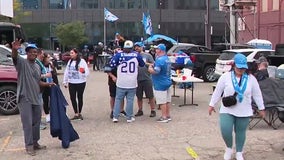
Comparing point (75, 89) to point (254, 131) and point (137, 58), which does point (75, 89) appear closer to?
point (137, 58)

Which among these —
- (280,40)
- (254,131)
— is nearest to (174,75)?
(254,131)

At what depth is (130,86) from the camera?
34.9ft

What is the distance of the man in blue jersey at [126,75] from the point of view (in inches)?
417

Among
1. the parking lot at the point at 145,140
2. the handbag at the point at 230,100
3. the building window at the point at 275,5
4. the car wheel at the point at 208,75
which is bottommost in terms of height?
the parking lot at the point at 145,140

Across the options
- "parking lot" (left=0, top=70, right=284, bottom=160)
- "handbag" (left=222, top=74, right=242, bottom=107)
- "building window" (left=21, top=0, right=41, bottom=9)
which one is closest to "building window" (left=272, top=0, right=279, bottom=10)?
"parking lot" (left=0, top=70, right=284, bottom=160)

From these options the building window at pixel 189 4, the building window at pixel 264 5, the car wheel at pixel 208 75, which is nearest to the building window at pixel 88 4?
the building window at pixel 189 4

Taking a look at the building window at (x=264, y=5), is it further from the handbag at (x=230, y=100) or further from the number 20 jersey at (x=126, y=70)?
the handbag at (x=230, y=100)

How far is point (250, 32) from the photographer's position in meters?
32.7

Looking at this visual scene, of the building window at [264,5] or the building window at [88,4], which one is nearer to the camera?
the building window at [264,5]

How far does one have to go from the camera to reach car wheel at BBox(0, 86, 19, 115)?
39.3 feet

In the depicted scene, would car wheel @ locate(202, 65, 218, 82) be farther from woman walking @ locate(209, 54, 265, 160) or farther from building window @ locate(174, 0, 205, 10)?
building window @ locate(174, 0, 205, 10)

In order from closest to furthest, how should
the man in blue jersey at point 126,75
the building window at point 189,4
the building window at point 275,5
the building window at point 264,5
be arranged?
the man in blue jersey at point 126,75, the building window at point 275,5, the building window at point 264,5, the building window at point 189,4

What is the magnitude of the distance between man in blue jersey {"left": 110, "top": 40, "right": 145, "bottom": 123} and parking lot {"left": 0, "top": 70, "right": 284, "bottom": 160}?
399mm

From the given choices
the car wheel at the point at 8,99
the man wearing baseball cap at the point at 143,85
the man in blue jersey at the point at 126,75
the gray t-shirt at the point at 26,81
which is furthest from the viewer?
the car wheel at the point at 8,99
